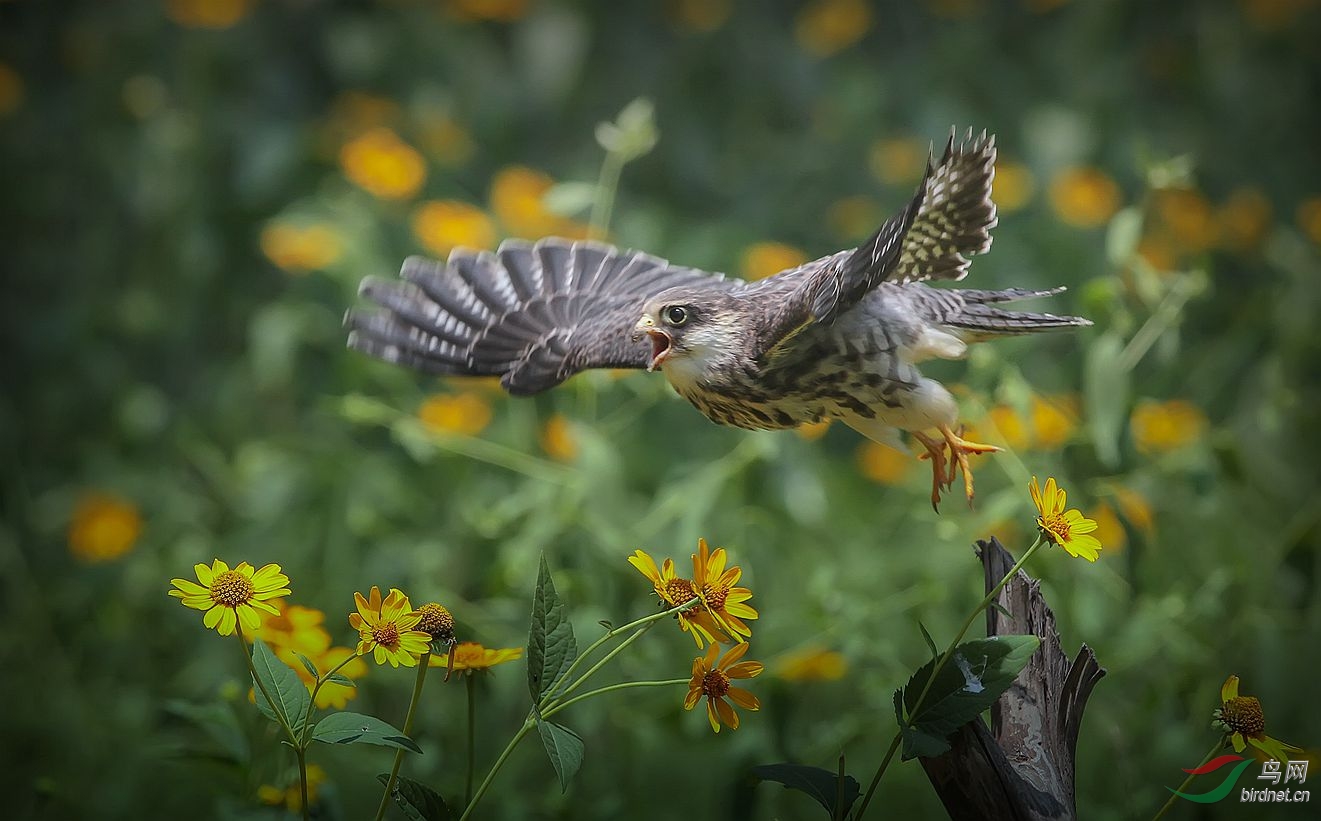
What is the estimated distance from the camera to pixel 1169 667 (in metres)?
2.08

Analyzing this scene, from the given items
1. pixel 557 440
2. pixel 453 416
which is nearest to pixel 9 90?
pixel 453 416

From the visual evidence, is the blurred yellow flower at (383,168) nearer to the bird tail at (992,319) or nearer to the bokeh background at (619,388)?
the bokeh background at (619,388)

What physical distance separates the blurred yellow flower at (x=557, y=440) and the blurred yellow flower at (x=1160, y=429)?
3.02 feet

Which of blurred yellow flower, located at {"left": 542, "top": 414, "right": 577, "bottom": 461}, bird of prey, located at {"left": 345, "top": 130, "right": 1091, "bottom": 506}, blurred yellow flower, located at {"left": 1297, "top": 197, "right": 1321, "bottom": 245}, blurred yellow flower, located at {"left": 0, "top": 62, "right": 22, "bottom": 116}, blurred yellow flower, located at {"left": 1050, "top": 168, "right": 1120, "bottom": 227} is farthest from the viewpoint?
blurred yellow flower, located at {"left": 0, "top": 62, "right": 22, "bottom": 116}

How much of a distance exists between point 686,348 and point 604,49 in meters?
2.69

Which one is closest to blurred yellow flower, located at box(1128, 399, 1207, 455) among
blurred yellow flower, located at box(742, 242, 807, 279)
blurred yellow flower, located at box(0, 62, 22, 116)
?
blurred yellow flower, located at box(742, 242, 807, 279)

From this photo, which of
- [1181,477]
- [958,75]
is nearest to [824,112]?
[958,75]

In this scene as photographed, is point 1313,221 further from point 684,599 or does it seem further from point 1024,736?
point 684,599

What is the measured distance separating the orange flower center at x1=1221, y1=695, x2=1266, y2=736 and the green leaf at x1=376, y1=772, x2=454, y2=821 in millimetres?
706

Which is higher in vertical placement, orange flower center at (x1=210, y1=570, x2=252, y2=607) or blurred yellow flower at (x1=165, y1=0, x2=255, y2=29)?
blurred yellow flower at (x1=165, y1=0, x2=255, y2=29)

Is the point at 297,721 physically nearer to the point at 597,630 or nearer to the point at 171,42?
the point at 597,630

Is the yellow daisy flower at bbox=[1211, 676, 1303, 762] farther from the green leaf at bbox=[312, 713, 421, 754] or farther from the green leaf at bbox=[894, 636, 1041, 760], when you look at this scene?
the green leaf at bbox=[312, 713, 421, 754]

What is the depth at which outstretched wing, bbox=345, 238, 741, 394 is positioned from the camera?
1.90m

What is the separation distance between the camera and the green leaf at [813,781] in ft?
3.98
